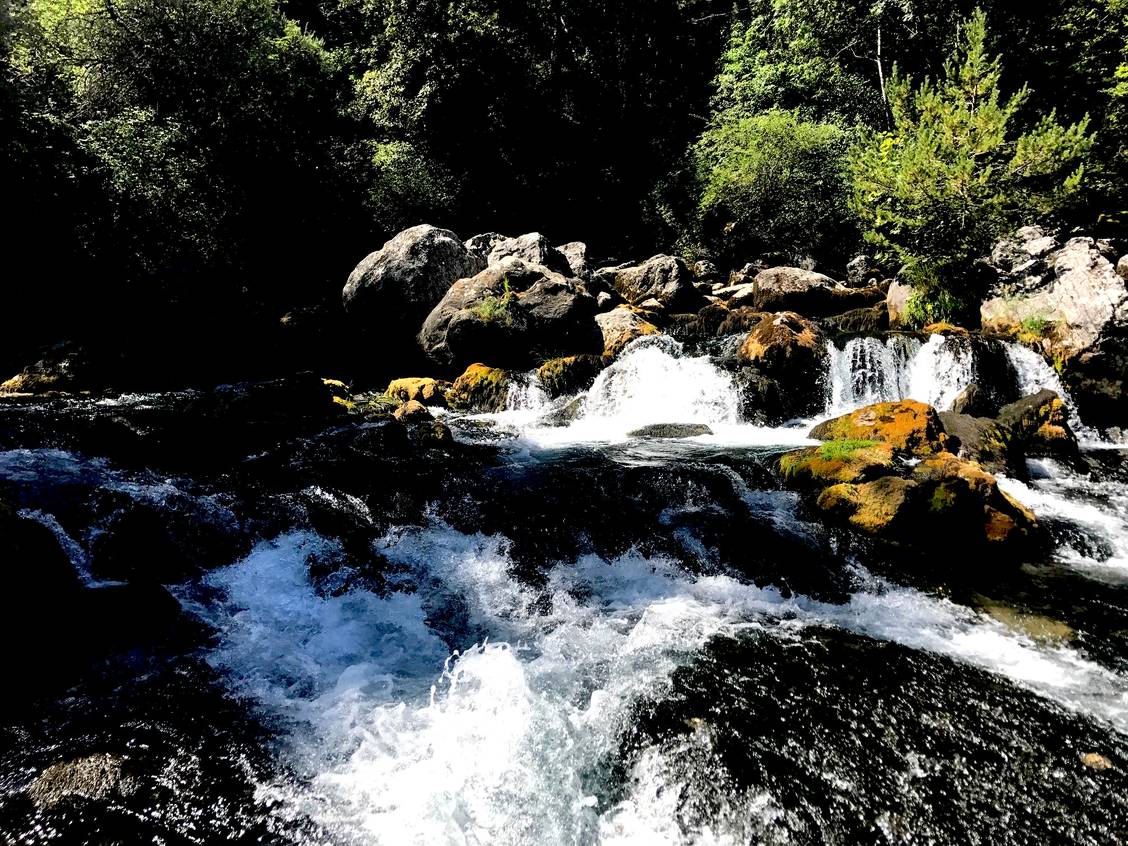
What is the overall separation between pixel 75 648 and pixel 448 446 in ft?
17.5

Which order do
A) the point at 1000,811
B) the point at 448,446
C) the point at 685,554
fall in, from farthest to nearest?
the point at 448,446, the point at 685,554, the point at 1000,811

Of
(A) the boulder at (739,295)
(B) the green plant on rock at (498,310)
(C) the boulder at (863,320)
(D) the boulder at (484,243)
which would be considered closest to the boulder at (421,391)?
Answer: (B) the green plant on rock at (498,310)

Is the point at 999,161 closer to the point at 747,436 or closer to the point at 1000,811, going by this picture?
the point at 747,436

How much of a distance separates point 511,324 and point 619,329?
292cm

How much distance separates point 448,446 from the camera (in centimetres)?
877

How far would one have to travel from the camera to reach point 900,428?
25.5ft

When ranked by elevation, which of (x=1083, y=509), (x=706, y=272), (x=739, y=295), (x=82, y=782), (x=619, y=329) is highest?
(x=706, y=272)

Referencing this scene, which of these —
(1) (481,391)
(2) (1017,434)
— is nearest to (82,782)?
(1) (481,391)

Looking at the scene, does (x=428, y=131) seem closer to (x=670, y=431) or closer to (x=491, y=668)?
(x=670, y=431)

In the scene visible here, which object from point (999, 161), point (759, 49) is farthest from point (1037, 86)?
point (759, 49)

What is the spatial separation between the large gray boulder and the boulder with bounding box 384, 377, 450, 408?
1031 millimetres

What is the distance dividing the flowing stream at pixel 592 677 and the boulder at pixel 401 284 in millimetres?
9798

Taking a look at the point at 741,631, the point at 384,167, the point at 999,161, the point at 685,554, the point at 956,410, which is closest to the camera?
the point at 741,631

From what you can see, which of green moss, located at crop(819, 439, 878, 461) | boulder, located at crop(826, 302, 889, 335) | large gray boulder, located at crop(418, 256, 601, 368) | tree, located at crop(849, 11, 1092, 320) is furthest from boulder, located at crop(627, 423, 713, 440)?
tree, located at crop(849, 11, 1092, 320)
